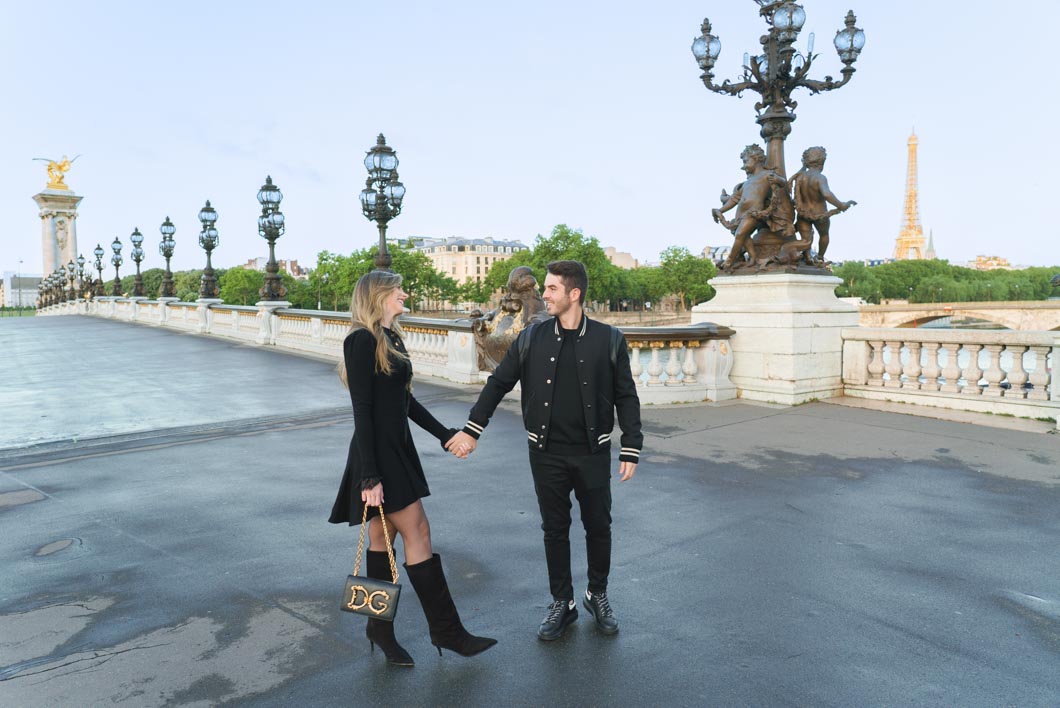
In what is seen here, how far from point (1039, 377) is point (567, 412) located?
8.63m

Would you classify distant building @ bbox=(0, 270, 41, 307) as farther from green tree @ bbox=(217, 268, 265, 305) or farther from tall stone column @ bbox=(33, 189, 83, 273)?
tall stone column @ bbox=(33, 189, 83, 273)

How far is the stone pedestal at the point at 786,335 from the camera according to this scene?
11.1 metres

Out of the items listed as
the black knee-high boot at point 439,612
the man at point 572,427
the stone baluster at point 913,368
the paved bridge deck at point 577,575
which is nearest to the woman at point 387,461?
the black knee-high boot at point 439,612

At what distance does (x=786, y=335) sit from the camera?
11.1 meters

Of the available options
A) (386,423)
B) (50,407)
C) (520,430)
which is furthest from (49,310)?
(386,423)

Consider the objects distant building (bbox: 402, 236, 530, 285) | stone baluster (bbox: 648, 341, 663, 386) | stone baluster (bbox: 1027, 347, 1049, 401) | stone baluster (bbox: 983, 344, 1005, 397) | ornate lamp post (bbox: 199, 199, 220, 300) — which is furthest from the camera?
distant building (bbox: 402, 236, 530, 285)

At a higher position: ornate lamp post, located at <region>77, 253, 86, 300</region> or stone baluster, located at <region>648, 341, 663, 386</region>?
ornate lamp post, located at <region>77, 253, 86, 300</region>

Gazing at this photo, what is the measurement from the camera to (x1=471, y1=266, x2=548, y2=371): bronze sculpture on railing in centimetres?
1000

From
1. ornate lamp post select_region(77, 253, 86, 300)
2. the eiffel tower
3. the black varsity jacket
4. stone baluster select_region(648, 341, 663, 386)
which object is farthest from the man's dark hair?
the eiffel tower

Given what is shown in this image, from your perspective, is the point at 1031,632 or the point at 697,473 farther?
the point at 697,473

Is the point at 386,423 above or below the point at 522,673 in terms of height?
above

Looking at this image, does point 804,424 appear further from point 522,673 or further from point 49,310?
point 49,310

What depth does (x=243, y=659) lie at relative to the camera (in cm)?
350

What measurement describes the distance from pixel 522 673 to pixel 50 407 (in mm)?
10785
